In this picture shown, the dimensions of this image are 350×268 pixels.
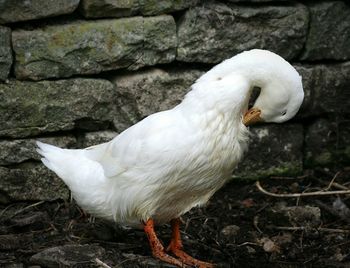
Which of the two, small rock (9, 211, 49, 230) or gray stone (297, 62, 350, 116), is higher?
gray stone (297, 62, 350, 116)

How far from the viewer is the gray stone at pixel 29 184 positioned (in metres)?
5.05

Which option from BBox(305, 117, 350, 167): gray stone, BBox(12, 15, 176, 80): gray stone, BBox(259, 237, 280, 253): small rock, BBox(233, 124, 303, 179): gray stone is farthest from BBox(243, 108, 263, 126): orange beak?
BBox(305, 117, 350, 167): gray stone

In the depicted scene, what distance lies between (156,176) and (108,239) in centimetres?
76

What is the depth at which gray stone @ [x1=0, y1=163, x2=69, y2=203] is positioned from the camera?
5.05 metres

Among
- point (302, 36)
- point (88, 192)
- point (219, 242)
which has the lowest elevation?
point (219, 242)

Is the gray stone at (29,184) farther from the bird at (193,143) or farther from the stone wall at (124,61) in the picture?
the bird at (193,143)

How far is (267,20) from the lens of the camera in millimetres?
5301

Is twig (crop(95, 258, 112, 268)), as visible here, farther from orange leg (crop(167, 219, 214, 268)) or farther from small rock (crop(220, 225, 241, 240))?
small rock (crop(220, 225, 241, 240))

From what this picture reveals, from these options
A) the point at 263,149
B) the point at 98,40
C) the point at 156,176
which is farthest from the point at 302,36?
the point at 156,176

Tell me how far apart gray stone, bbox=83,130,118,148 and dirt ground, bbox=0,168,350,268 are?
41cm

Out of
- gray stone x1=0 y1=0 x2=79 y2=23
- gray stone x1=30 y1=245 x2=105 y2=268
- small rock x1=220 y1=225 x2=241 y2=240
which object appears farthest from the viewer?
small rock x1=220 y1=225 x2=241 y2=240

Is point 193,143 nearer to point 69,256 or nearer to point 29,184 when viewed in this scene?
point 69,256

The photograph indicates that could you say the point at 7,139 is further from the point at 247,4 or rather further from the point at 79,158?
the point at 247,4

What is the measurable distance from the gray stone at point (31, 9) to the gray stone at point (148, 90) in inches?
22.7
